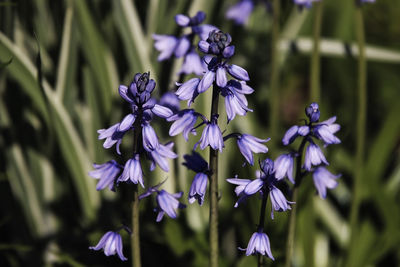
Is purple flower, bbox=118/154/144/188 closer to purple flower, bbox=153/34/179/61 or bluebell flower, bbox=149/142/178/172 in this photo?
bluebell flower, bbox=149/142/178/172

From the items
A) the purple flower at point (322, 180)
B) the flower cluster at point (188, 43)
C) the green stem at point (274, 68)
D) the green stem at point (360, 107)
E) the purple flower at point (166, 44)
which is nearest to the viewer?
the purple flower at point (322, 180)

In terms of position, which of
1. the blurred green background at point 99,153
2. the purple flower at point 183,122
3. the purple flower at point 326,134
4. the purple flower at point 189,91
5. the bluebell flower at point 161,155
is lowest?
the blurred green background at point 99,153

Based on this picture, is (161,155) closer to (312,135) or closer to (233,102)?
(233,102)

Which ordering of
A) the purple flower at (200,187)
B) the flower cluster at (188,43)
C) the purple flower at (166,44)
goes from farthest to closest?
the purple flower at (166,44)
the flower cluster at (188,43)
the purple flower at (200,187)

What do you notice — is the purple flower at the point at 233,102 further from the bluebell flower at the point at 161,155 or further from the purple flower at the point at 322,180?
the purple flower at the point at 322,180

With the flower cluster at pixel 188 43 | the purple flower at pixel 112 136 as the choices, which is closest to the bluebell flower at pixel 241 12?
the flower cluster at pixel 188 43

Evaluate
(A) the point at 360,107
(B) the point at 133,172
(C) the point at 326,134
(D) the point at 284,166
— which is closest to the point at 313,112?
(C) the point at 326,134
